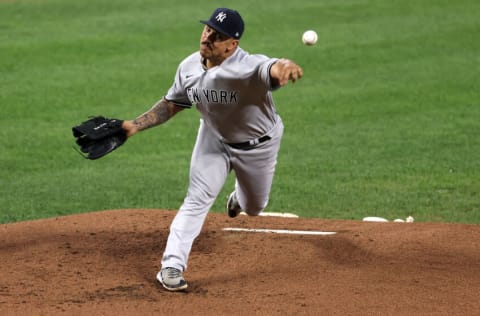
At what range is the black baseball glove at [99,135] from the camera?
7.07 m

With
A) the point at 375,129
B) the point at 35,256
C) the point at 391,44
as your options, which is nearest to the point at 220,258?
the point at 35,256

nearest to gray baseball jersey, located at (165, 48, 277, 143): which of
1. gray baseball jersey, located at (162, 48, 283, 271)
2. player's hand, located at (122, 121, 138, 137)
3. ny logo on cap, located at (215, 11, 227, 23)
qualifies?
gray baseball jersey, located at (162, 48, 283, 271)

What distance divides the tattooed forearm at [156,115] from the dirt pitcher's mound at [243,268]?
107cm

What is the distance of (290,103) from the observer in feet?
46.7

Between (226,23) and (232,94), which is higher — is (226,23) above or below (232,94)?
above

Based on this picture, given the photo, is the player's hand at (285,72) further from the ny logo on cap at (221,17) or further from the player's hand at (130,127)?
the player's hand at (130,127)

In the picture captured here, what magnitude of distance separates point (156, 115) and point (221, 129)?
0.54 metres

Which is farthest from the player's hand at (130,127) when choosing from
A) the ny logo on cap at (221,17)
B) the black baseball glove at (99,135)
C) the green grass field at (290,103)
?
the green grass field at (290,103)

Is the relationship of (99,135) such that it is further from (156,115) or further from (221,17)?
(221,17)

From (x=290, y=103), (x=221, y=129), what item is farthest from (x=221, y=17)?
(x=290, y=103)

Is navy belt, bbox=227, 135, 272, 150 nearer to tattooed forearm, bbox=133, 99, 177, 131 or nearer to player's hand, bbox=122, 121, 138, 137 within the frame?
tattooed forearm, bbox=133, 99, 177, 131

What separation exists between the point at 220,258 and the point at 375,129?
18.8ft

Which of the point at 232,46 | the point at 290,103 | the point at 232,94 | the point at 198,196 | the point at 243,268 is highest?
the point at 232,46

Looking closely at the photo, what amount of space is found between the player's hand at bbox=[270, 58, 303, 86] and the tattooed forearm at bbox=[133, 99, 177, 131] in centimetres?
128
